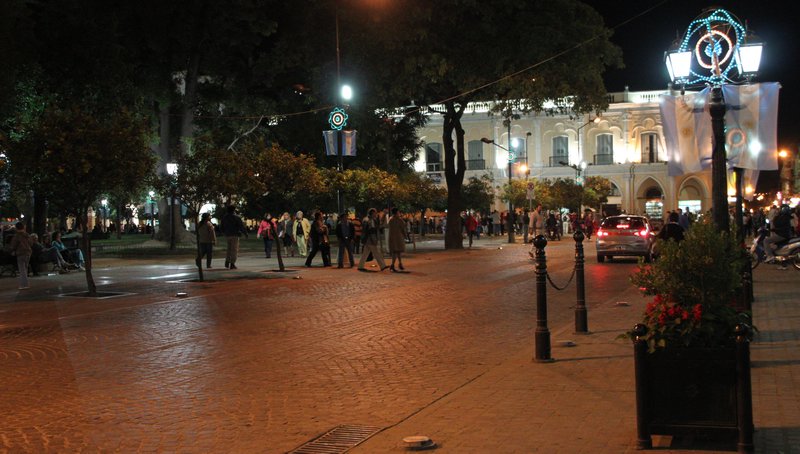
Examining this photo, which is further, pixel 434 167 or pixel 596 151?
pixel 434 167

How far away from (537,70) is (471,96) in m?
4.15

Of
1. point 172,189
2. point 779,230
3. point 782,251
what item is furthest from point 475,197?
point 782,251

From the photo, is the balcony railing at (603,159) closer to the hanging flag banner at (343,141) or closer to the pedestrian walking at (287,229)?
the pedestrian walking at (287,229)

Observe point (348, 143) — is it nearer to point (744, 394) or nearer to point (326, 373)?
point (326, 373)

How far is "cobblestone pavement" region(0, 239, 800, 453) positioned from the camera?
21.3ft

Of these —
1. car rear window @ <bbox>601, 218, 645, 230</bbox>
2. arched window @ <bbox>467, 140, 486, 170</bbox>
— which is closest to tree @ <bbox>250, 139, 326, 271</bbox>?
car rear window @ <bbox>601, 218, 645, 230</bbox>

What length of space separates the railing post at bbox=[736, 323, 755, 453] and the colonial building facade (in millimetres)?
67576

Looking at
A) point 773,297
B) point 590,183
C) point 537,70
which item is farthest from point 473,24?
point 590,183

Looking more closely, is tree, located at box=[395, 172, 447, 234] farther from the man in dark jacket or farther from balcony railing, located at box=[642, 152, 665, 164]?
balcony railing, located at box=[642, 152, 665, 164]

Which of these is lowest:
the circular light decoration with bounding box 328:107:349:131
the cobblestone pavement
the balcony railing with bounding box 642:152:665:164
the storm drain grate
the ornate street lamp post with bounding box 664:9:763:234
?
the storm drain grate

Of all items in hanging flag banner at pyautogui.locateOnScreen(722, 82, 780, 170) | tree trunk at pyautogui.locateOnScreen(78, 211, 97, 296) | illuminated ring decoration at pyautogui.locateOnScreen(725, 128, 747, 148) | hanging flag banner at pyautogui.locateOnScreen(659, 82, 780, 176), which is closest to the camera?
hanging flag banner at pyautogui.locateOnScreen(722, 82, 780, 170)

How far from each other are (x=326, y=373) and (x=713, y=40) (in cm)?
787

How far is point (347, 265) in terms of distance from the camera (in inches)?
1093

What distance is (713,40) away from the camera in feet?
41.6
